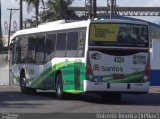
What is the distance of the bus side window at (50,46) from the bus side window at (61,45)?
1.47 ft

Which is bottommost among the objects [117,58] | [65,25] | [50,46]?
[117,58]

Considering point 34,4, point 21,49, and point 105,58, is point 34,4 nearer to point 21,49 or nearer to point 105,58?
point 21,49

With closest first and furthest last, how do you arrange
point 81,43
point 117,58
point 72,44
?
point 117,58
point 81,43
point 72,44

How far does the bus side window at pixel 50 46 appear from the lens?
2448 centimetres

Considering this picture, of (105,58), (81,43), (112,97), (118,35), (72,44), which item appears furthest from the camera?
(112,97)

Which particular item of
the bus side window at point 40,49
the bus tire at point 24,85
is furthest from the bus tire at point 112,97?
the bus tire at point 24,85

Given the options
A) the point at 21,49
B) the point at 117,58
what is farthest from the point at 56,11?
the point at 117,58

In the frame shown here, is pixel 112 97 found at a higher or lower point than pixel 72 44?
lower

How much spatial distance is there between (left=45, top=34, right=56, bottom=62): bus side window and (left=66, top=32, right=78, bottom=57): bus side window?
163 cm

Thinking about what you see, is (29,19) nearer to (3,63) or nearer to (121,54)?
(3,63)

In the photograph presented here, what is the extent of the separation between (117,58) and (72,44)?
2025 millimetres

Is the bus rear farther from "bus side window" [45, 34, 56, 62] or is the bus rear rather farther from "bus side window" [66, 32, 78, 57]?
"bus side window" [45, 34, 56, 62]

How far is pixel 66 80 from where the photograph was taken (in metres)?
22.7

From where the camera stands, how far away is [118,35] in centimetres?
2155
